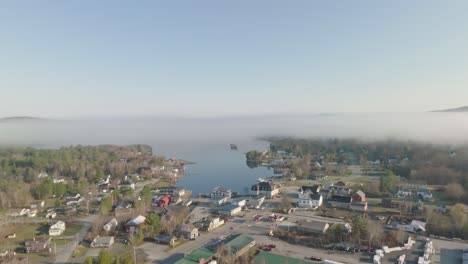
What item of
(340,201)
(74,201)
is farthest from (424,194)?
(74,201)

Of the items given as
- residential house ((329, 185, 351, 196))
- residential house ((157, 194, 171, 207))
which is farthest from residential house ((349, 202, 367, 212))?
residential house ((157, 194, 171, 207))

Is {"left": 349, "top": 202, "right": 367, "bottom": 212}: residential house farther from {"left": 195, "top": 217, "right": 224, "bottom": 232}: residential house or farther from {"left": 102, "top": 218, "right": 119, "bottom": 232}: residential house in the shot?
{"left": 102, "top": 218, "right": 119, "bottom": 232}: residential house

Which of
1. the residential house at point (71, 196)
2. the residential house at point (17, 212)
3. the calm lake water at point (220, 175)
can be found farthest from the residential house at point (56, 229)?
the calm lake water at point (220, 175)

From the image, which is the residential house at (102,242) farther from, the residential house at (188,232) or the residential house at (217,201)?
the residential house at (217,201)

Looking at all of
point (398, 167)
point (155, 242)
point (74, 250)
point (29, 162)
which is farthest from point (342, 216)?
point (29, 162)

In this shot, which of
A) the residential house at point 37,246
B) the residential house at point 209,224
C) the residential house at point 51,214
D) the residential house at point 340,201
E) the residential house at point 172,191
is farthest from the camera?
the residential house at point 172,191
